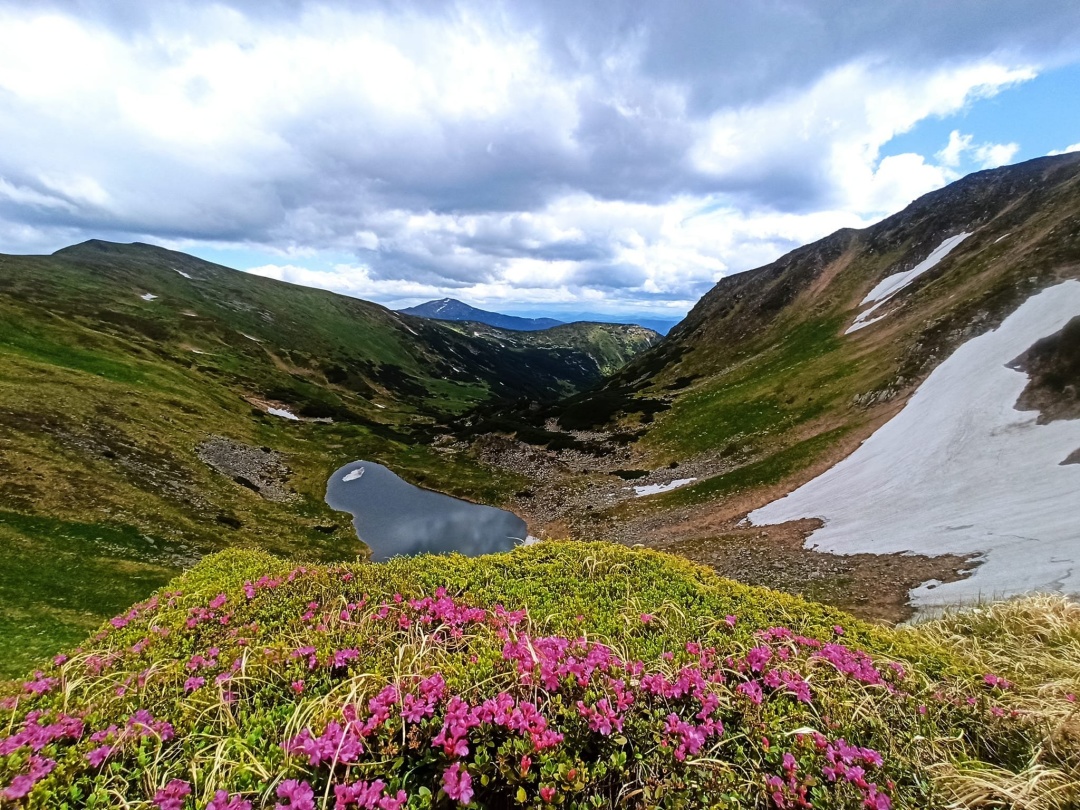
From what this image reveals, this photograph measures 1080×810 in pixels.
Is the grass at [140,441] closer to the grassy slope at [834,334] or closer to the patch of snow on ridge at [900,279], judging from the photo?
the grassy slope at [834,334]

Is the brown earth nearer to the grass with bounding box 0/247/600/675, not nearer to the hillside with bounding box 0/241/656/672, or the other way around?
the grass with bounding box 0/247/600/675

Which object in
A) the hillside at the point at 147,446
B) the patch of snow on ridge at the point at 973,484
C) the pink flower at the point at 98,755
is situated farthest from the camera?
the hillside at the point at 147,446

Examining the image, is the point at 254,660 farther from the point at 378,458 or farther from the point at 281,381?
the point at 281,381

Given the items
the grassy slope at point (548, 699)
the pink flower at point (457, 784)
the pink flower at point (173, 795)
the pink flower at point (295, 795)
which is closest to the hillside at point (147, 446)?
the grassy slope at point (548, 699)

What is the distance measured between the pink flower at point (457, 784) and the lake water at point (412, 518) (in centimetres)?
4221

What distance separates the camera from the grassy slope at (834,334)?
48.6 m

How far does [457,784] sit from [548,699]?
1.21 meters

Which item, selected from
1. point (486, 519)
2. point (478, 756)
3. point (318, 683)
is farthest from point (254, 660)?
point (486, 519)

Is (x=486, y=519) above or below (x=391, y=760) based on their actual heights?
below

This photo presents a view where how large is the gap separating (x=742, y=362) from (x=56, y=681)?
95238 mm

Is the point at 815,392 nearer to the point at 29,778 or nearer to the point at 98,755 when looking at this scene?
the point at 98,755

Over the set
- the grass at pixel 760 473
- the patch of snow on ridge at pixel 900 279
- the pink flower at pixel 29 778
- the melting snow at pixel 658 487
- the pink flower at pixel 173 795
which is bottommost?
the melting snow at pixel 658 487

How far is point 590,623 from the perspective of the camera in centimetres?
691

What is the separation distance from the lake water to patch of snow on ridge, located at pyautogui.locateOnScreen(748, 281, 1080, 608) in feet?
A: 94.1
